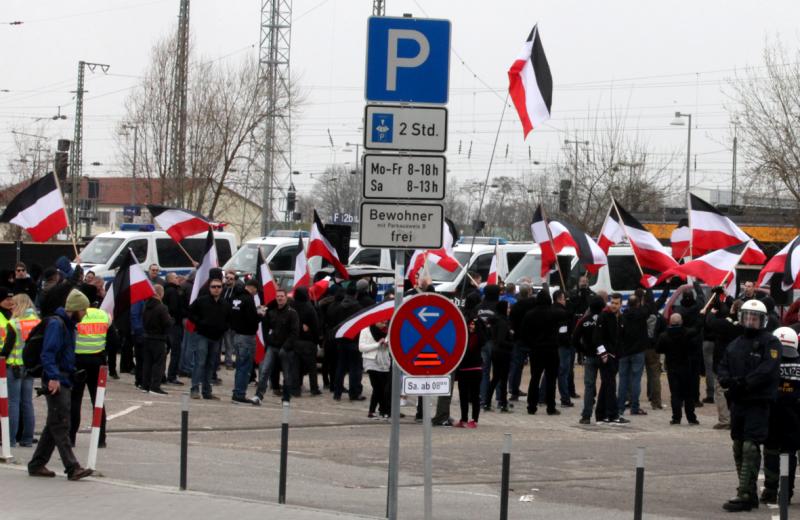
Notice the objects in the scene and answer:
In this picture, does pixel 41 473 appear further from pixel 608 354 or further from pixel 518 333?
pixel 518 333

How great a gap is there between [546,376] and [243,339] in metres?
4.93

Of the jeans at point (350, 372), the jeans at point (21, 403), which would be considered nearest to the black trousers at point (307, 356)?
the jeans at point (350, 372)

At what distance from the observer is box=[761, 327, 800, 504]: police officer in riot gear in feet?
42.3

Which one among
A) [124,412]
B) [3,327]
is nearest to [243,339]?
[124,412]

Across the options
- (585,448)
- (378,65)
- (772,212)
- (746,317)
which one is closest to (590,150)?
(772,212)

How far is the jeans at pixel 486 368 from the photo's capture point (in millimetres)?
20891

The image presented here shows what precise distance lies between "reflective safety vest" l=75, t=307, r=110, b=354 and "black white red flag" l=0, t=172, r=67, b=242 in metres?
8.57

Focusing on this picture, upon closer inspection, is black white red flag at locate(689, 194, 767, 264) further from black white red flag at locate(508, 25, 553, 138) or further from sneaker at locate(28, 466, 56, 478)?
sneaker at locate(28, 466, 56, 478)

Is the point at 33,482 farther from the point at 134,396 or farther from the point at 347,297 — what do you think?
the point at 347,297

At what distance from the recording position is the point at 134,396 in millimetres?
20656

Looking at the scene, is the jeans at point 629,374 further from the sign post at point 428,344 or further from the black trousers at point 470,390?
the sign post at point 428,344

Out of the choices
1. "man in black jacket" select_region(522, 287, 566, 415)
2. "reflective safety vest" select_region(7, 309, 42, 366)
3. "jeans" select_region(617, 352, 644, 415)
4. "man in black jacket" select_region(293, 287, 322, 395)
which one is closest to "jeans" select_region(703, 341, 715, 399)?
"jeans" select_region(617, 352, 644, 415)

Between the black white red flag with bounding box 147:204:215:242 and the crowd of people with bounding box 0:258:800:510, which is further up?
the black white red flag with bounding box 147:204:215:242

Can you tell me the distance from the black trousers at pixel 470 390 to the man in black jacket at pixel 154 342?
485cm
